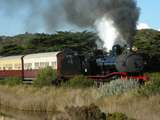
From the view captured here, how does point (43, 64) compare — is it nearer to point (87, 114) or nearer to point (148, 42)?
point (148, 42)

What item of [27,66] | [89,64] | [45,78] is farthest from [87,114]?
[27,66]

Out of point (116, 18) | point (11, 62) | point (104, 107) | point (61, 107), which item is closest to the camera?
point (104, 107)

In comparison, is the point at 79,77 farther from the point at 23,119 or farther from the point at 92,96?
the point at 23,119

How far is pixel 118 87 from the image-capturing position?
23.2 metres

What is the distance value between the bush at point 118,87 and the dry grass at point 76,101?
15.3 inches

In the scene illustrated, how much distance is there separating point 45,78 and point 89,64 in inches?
139

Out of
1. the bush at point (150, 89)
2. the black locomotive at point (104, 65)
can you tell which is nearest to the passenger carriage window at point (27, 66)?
the black locomotive at point (104, 65)

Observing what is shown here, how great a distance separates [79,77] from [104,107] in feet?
31.3

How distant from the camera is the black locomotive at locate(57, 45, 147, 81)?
92.9 ft

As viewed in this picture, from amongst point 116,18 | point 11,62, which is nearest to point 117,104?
point 116,18

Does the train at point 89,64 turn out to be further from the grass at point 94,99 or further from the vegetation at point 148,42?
the vegetation at point 148,42

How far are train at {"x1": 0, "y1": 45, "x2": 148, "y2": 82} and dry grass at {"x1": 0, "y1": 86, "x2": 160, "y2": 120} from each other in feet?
11.3

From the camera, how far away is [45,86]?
102ft

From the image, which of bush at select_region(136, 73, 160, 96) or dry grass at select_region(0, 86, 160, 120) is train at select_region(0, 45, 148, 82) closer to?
dry grass at select_region(0, 86, 160, 120)
